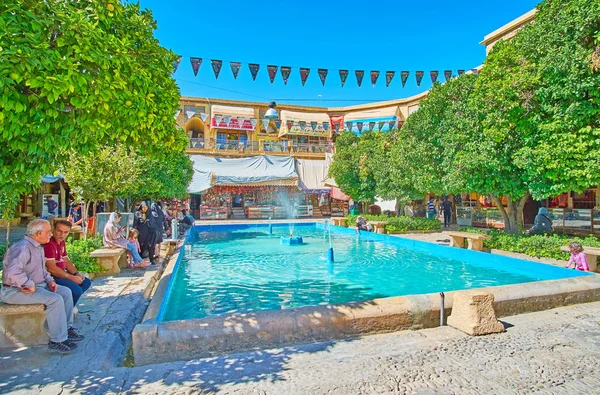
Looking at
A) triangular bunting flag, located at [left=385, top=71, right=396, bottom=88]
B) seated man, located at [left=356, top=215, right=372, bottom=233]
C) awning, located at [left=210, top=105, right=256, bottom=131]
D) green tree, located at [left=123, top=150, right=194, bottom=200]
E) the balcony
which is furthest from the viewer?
awning, located at [left=210, top=105, right=256, bottom=131]

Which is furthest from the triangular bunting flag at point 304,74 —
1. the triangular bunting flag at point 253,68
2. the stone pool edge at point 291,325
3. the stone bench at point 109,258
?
the stone pool edge at point 291,325

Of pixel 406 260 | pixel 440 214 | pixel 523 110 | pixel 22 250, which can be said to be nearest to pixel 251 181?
pixel 440 214

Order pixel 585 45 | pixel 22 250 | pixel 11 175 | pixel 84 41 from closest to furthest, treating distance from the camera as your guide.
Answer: pixel 84 41 < pixel 11 175 < pixel 22 250 < pixel 585 45

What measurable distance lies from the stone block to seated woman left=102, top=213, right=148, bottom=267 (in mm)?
6856

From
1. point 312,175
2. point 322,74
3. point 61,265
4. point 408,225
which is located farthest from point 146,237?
point 312,175

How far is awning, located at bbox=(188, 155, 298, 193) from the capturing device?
25328mm

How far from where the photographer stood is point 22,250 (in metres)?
4.00

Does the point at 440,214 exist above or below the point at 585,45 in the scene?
below

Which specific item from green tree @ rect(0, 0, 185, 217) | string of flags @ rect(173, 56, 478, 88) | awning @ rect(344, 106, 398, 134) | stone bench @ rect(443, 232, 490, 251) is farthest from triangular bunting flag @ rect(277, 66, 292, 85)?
awning @ rect(344, 106, 398, 134)

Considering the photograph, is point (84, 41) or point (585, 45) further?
point (585, 45)

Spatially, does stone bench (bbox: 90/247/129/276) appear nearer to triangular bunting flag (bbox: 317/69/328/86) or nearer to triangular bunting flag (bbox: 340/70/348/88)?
triangular bunting flag (bbox: 317/69/328/86)

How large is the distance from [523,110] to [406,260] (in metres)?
5.29

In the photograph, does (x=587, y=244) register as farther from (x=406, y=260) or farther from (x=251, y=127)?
(x=251, y=127)

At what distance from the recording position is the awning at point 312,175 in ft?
93.2
